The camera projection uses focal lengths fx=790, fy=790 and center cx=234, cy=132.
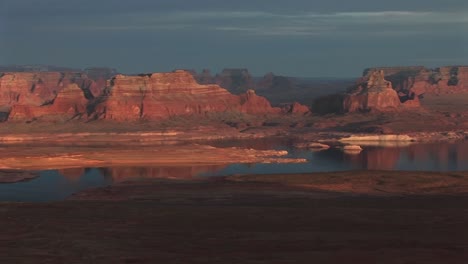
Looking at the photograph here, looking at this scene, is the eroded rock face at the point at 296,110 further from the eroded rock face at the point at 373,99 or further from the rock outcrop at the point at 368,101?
the eroded rock face at the point at 373,99

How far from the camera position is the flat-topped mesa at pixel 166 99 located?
5482 inches

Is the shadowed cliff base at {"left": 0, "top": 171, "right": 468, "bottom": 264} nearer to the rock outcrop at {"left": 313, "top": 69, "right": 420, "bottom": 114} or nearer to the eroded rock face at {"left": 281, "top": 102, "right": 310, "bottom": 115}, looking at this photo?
the rock outcrop at {"left": 313, "top": 69, "right": 420, "bottom": 114}

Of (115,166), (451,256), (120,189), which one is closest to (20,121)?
(115,166)

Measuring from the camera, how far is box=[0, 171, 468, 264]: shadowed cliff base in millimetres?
25125

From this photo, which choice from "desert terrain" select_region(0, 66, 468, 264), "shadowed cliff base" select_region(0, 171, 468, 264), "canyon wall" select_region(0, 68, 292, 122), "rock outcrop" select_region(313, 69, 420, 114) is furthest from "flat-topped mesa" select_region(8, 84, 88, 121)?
"shadowed cliff base" select_region(0, 171, 468, 264)

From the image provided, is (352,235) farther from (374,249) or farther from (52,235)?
(52,235)

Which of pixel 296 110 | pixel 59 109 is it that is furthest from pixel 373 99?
pixel 59 109

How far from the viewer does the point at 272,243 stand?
2805cm

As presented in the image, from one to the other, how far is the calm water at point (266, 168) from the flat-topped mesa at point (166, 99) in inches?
1263

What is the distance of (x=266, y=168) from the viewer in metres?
80.3

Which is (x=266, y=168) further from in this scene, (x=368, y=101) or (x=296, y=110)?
(x=296, y=110)

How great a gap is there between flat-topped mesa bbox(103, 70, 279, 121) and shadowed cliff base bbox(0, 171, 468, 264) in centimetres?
8992

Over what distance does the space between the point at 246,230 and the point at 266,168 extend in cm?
4885

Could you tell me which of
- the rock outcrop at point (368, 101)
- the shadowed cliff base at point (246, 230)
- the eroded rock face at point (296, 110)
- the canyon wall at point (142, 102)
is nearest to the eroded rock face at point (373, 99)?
the rock outcrop at point (368, 101)
